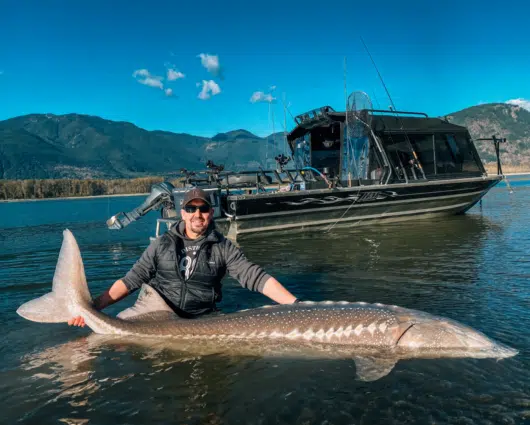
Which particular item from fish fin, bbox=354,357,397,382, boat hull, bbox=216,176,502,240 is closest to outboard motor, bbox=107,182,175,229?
boat hull, bbox=216,176,502,240

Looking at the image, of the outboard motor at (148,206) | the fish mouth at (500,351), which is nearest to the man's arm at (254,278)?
the fish mouth at (500,351)

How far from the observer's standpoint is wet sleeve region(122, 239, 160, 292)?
4.28m

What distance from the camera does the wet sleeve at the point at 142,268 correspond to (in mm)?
4277

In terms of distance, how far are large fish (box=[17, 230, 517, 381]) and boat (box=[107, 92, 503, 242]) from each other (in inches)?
239

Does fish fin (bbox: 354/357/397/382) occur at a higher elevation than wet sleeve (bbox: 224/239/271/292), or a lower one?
lower

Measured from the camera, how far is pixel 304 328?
365cm

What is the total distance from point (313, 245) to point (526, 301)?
5578 mm

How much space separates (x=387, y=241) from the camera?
34.3 ft

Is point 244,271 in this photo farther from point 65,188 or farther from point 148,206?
point 65,188

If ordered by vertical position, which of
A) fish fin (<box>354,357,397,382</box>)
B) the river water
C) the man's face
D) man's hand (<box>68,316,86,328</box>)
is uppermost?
the man's face

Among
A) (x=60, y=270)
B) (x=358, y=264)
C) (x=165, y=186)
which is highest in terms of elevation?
(x=165, y=186)

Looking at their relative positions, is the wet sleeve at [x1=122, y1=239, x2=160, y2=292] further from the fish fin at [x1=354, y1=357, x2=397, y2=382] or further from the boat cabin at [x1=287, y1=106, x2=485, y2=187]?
the boat cabin at [x1=287, y1=106, x2=485, y2=187]

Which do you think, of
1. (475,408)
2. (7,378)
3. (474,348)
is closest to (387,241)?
(474,348)

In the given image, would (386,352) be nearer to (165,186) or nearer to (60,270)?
(60,270)
